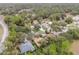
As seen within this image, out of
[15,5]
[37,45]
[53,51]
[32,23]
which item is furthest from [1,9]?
[53,51]

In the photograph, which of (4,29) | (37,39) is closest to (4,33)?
(4,29)

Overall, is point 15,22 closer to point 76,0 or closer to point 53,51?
point 53,51

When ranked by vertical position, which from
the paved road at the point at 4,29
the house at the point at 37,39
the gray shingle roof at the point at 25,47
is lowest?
the gray shingle roof at the point at 25,47

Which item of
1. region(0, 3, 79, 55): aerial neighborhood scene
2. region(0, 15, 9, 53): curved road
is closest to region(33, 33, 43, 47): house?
region(0, 3, 79, 55): aerial neighborhood scene

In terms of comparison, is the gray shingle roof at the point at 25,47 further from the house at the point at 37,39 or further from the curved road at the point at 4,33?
the curved road at the point at 4,33

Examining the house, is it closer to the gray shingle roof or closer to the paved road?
the gray shingle roof

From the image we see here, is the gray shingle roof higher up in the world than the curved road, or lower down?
lower down

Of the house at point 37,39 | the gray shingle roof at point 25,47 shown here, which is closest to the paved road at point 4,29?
the gray shingle roof at point 25,47

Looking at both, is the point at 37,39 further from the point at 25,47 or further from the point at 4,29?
the point at 4,29
